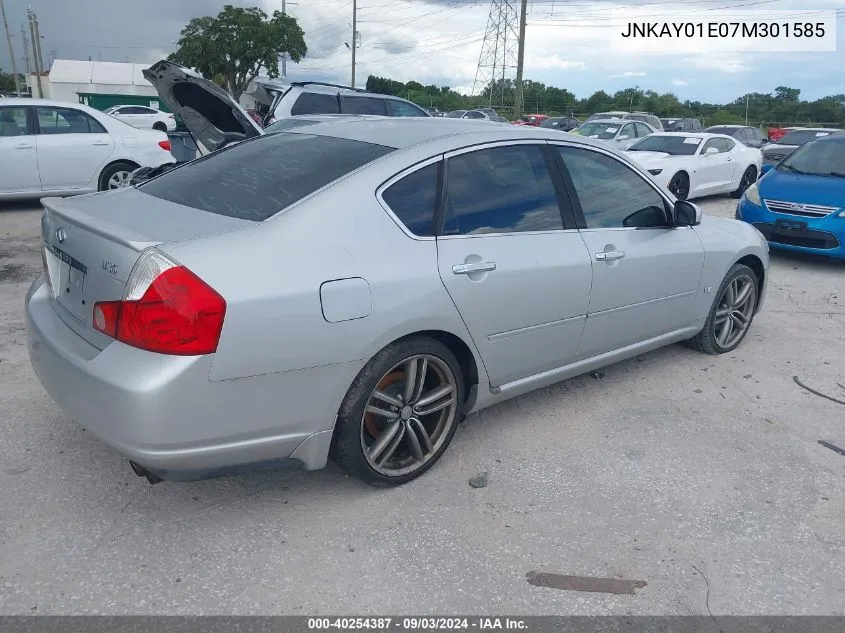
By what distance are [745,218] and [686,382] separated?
4.64 metres

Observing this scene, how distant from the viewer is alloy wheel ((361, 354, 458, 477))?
3096mm

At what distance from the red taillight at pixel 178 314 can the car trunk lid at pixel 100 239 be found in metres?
0.15

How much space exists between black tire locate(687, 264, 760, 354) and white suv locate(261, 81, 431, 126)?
652 cm

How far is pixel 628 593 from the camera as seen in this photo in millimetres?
2592

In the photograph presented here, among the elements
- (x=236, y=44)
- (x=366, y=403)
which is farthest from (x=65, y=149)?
(x=236, y=44)

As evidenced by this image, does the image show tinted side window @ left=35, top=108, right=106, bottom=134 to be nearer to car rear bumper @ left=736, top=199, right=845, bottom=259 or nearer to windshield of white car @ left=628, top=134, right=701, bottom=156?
car rear bumper @ left=736, top=199, right=845, bottom=259

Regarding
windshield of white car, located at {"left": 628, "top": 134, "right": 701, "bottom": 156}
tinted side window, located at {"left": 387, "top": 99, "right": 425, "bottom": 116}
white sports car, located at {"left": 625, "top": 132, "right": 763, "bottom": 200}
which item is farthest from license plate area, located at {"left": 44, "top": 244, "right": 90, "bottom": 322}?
windshield of white car, located at {"left": 628, "top": 134, "right": 701, "bottom": 156}

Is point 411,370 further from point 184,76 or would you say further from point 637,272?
point 184,76

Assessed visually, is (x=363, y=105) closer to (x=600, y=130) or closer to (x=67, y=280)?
(x=600, y=130)

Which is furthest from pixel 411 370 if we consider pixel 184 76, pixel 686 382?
pixel 184 76

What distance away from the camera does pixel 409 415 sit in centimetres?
317

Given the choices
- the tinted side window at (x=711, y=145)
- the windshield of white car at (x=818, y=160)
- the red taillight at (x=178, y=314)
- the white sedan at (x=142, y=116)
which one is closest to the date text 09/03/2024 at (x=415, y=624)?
the red taillight at (x=178, y=314)

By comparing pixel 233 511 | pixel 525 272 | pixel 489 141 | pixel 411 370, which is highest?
pixel 489 141

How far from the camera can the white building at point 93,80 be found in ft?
193
